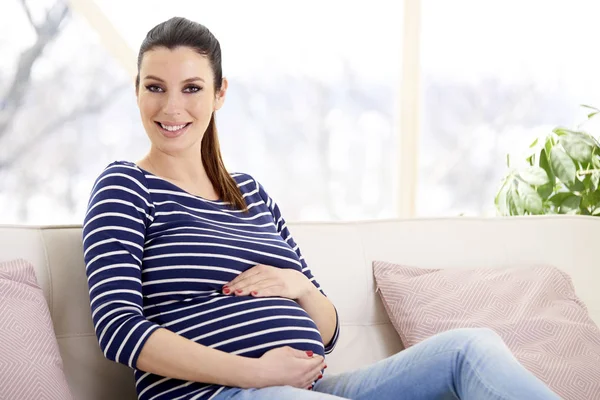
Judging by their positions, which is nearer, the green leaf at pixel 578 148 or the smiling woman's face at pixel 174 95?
the smiling woman's face at pixel 174 95

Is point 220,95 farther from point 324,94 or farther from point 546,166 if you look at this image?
point 324,94

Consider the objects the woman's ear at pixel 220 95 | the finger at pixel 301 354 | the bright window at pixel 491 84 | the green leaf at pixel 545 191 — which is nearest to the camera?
the finger at pixel 301 354

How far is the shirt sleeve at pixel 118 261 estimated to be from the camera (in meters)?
1.40

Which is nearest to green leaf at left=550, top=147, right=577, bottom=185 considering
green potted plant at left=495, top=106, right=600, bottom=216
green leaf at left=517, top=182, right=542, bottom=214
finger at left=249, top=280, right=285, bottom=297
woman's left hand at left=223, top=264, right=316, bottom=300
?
green potted plant at left=495, top=106, right=600, bottom=216

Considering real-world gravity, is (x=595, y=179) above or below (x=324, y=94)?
below

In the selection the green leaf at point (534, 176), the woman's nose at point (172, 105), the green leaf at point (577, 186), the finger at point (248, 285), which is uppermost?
the woman's nose at point (172, 105)

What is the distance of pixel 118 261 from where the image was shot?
56.9 inches

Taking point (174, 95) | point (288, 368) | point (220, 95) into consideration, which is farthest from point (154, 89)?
point (288, 368)

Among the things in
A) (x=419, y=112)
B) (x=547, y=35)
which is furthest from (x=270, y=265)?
(x=547, y=35)

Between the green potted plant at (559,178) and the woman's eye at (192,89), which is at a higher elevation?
the woman's eye at (192,89)

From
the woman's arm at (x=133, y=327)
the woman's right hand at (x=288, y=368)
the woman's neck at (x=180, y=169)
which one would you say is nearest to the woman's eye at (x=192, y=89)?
the woman's neck at (x=180, y=169)

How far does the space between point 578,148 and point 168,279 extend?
178 centimetres

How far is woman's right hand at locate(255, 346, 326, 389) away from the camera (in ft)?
4.70

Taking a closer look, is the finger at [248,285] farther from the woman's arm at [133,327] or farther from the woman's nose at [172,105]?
the woman's nose at [172,105]
